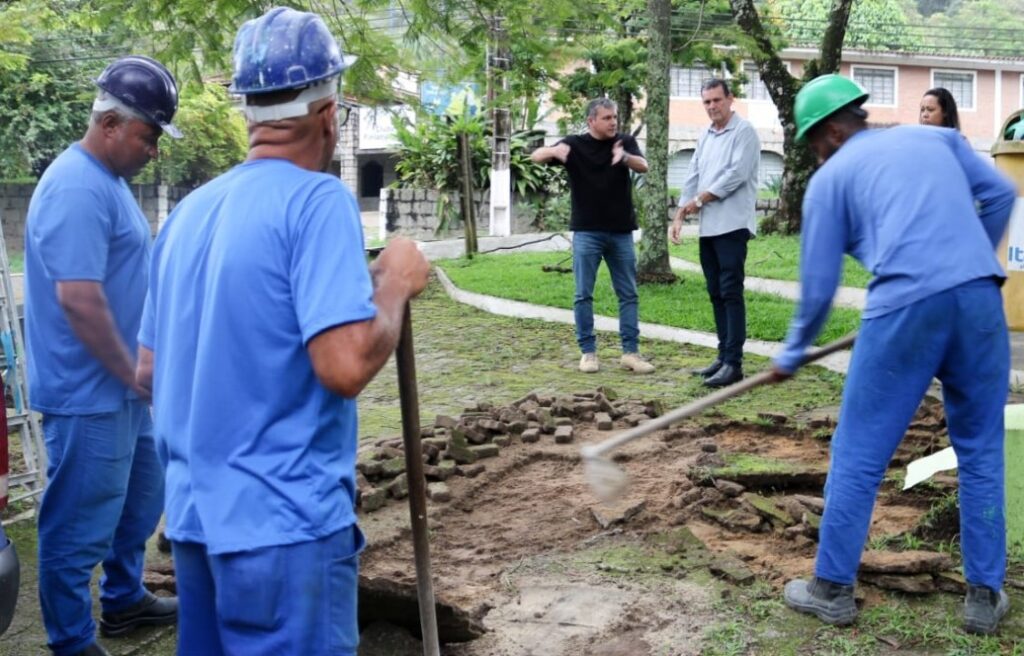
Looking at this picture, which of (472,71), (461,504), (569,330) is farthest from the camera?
(569,330)

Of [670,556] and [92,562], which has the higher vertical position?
[92,562]

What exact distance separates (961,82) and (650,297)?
1500 inches

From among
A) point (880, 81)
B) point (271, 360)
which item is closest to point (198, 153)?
point (880, 81)

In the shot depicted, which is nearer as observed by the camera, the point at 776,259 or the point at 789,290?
the point at 789,290

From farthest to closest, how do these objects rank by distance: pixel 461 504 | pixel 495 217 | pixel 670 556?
pixel 495 217 < pixel 461 504 < pixel 670 556

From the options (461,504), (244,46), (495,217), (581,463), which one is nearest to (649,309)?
(581,463)

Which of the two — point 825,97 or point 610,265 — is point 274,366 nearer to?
point 825,97

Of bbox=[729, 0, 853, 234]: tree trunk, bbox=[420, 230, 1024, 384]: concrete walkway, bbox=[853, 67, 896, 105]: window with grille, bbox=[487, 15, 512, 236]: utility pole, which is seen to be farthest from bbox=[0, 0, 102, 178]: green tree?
bbox=[853, 67, 896, 105]: window with grille

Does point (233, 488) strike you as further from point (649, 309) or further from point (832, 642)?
point (649, 309)

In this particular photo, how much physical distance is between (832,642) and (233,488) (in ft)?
8.15

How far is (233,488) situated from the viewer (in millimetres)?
2332

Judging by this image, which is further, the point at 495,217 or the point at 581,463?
the point at 495,217

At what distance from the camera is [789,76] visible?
62.0 ft

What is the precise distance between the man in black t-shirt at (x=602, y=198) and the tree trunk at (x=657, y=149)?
4.19 meters
